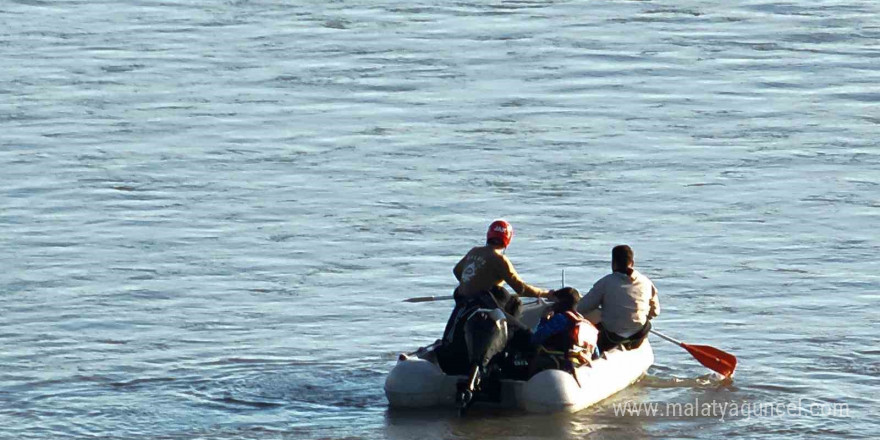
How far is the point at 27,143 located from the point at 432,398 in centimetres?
1333

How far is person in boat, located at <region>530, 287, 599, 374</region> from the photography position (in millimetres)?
14469

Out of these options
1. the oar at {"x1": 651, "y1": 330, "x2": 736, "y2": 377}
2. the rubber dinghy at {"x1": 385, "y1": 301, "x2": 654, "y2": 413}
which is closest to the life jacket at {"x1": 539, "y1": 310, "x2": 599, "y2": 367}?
the rubber dinghy at {"x1": 385, "y1": 301, "x2": 654, "y2": 413}

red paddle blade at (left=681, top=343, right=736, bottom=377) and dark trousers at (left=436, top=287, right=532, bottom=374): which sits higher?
dark trousers at (left=436, top=287, right=532, bottom=374)

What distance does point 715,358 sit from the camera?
15.8m

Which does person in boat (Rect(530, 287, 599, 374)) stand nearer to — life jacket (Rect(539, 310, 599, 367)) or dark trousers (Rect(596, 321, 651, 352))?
life jacket (Rect(539, 310, 599, 367))

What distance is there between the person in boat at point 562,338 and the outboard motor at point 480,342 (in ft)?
1.30

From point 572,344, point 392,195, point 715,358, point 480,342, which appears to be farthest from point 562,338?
point 392,195

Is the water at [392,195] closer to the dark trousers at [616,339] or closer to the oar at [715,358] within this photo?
→ the oar at [715,358]

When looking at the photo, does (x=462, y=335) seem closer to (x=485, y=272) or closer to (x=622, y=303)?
(x=485, y=272)

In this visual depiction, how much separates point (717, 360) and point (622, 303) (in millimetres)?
1171

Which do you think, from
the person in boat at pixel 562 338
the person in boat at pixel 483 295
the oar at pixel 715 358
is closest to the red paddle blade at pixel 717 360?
the oar at pixel 715 358

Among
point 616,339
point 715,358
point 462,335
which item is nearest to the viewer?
point 462,335

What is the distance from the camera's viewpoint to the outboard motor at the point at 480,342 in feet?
46.2

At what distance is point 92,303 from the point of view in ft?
60.8
